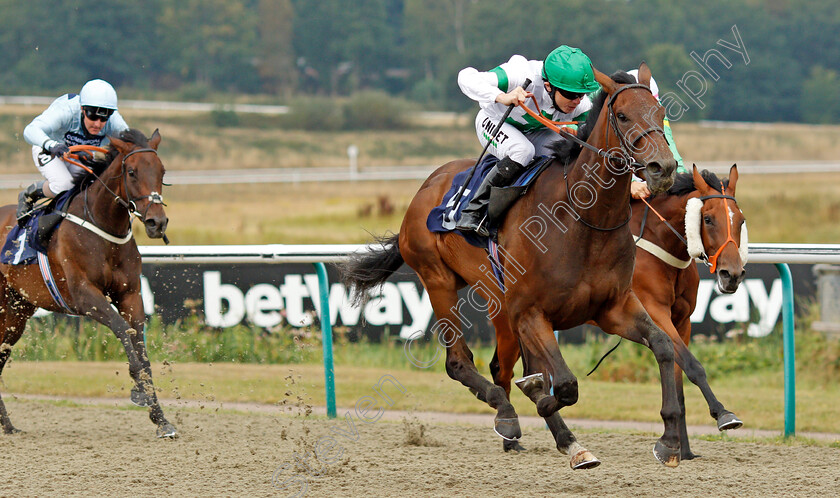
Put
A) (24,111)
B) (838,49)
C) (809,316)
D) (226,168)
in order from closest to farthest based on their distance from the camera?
(809,316)
(226,168)
(24,111)
(838,49)

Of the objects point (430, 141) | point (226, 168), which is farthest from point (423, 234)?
point (430, 141)

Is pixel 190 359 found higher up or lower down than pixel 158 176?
lower down

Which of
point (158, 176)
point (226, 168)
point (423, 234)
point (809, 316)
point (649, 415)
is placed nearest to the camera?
point (423, 234)

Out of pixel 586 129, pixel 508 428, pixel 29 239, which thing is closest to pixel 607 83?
pixel 586 129

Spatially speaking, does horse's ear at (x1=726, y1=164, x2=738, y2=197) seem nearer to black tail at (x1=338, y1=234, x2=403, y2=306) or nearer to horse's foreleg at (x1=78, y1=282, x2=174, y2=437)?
black tail at (x1=338, y1=234, x2=403, y2=306)

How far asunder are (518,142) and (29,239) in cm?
338

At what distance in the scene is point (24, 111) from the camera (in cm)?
3259

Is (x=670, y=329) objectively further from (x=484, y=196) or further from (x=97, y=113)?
(x=97, y=113)

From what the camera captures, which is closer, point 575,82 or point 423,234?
point 575,82

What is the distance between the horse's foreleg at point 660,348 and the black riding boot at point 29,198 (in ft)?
13.0

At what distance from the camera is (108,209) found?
605 cm

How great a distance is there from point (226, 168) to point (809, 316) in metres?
23.9

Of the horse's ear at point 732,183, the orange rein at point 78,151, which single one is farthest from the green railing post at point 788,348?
the orange rein at point 78,151

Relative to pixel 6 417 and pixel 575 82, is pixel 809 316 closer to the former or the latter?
pixel 575 82
